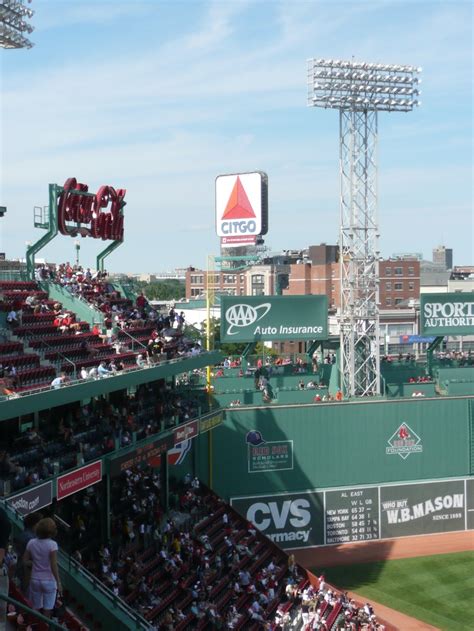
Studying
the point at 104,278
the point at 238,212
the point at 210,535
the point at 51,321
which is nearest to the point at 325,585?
the point at 210,535

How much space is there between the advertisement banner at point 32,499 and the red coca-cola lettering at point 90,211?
12.2 m

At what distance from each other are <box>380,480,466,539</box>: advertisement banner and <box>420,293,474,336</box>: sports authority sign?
8144 mm

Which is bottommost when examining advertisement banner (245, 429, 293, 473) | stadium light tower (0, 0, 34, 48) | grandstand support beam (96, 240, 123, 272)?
advertisement banner (245, 429, 293, 473)

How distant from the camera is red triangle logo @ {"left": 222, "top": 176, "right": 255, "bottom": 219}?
4650 centimetres

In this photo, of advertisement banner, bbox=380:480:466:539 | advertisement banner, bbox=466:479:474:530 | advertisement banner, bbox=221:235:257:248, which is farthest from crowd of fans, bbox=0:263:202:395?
advertisement banner, bbox=221:235:257:248

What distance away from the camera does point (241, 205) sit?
46.8 m

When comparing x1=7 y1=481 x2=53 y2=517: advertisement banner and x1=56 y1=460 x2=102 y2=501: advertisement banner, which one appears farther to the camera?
x1=56 y1=460 x2=102 y2=501: advertisement banner

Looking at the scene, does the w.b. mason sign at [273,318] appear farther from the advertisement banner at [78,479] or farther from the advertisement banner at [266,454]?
the advertisement banner at [78,479]

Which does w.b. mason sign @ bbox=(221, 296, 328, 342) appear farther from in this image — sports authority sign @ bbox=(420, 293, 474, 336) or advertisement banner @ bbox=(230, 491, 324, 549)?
advertisement banner @ bbox=(230, 491, 324, 549)

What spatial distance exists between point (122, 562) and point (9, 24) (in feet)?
53.9

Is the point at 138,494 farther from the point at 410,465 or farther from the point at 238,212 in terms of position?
the point at 238,212

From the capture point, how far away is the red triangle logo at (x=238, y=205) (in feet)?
153

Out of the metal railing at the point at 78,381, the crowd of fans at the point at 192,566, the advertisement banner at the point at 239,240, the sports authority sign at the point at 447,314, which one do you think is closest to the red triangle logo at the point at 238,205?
the advertisement banner at the point at 239,240

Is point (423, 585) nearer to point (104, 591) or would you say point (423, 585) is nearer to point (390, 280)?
point (104, 591)
